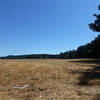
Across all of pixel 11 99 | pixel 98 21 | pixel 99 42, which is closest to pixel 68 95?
pixel 11 99

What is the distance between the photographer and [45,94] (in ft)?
12.3

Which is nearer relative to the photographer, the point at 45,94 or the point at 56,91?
the point at 45,94

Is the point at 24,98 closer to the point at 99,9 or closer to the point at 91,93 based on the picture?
the point at 91,93

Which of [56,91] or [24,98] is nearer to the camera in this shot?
[24,98]

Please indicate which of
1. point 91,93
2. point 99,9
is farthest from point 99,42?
point 91,93

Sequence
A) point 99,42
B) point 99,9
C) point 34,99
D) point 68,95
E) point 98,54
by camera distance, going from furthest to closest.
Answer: point 98,54
point 99,42
point 99,9
point 68,95
point 34,99

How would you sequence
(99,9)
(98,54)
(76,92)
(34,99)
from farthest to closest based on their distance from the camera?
(98,54), (99,9), (76,92), (34,99)

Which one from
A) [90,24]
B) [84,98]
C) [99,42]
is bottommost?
[84,98]

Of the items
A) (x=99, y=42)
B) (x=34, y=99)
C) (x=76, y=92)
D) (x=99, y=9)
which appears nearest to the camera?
(x=34, y=99)

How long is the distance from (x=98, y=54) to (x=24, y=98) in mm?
24471

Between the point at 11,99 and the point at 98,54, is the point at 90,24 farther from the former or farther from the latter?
the point at 11,99

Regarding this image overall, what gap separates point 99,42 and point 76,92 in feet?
65.2

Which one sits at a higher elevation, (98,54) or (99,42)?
(99,42)

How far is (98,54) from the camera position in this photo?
2597 cm
